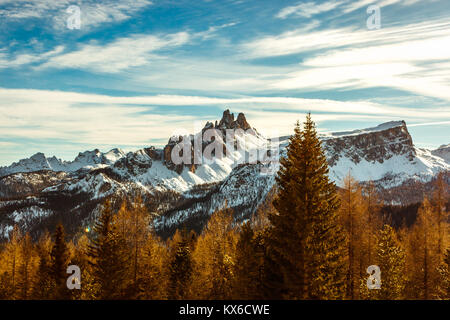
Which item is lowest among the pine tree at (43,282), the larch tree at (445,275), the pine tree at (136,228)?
the pine tree at (43,282)

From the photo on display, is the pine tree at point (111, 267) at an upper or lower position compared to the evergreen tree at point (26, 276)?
upper

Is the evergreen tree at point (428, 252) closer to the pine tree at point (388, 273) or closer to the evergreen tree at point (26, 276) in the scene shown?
the pine tree at point (388, 273)

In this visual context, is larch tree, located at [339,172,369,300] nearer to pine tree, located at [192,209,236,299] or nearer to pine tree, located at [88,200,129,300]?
pine tree, located at [192,209,236,299]

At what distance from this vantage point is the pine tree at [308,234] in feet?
73.6

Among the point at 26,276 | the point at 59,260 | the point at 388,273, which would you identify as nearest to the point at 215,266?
the point at 388,273

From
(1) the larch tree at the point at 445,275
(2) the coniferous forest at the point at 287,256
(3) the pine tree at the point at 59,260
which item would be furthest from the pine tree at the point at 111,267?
(1) the larch tree at the point at 445,275

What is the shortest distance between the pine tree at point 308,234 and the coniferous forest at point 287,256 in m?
0.07

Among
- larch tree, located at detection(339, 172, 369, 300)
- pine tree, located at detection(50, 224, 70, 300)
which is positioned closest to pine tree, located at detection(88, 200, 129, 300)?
pine tree, located at detection(50, 224, 70, 300)

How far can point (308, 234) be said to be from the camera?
73.7 ft

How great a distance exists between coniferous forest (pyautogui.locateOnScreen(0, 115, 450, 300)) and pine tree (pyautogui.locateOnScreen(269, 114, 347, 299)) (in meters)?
0.07

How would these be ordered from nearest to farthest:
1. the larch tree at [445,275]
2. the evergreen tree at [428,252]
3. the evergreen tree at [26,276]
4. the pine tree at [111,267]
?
the larch tree at [445,275] < the pine tree at [111,267] < the evergreen tree at [428,252] < the evergreen tree at [26,276]

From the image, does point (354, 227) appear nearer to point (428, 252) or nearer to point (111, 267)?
point (428, 252)

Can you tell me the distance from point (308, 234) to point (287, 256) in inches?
80.8
